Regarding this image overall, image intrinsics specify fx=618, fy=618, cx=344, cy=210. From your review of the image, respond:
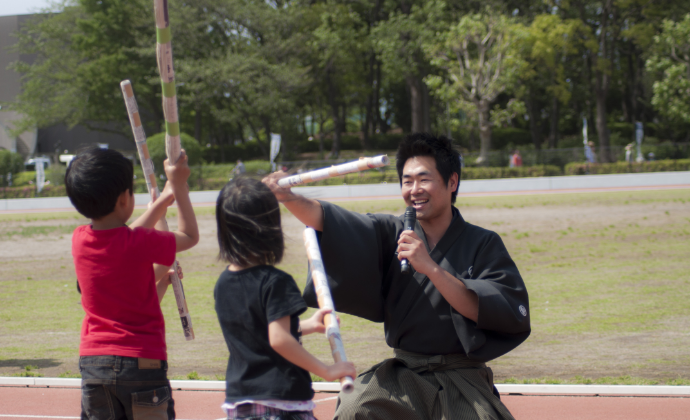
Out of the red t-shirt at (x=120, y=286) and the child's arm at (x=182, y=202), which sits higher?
the child's arm at (x=182, y=202)

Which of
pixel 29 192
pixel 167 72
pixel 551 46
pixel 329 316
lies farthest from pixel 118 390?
pixel 551 46

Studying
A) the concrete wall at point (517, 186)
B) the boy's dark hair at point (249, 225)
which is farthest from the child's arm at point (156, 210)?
the concrete wall at point (517, 186)

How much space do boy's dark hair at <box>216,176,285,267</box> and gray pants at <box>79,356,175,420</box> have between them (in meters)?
0.59

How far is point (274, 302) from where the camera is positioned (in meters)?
2.11

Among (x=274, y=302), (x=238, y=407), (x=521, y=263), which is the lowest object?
(x=521, y=263)

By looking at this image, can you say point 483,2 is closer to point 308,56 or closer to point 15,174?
point 308,56

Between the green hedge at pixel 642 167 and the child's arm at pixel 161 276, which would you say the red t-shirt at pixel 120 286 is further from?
the green hedge at pixel 642 167

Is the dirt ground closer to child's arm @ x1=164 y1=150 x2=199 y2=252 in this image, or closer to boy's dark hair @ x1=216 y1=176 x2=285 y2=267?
child's arm @ x1=164 y1=150 x2=199 y2=252

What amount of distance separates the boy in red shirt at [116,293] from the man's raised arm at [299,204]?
0.39 m

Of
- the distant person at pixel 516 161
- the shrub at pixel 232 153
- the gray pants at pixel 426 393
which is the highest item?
the shrub at pixel 232 153

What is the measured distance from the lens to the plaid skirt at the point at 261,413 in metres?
2.14

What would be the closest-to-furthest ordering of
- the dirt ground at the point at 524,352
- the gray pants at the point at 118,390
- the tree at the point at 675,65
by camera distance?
1. the gray pants at the point at 118,390
2. the dirt ground at the point at 524,352
3. the tree at the point at 675,65

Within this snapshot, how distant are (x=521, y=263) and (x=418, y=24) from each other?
24766 mm

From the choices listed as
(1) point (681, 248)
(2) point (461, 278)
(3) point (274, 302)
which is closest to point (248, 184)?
(3) point (274, 302)
